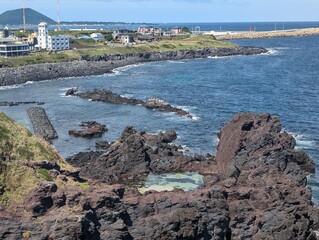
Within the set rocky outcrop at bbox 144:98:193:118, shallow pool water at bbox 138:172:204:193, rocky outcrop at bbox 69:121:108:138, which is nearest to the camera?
shallow pool water at bbox 138:172:204:193

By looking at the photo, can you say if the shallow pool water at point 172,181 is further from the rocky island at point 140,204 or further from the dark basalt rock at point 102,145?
the dark basalt rock at point 102,145

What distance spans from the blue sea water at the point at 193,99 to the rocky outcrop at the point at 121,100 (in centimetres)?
231

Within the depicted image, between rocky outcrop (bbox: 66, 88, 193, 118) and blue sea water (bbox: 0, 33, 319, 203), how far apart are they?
231cm

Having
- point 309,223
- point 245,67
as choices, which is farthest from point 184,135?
point 245,67

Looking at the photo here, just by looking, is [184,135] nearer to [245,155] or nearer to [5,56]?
[245,155]

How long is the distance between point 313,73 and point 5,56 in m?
104

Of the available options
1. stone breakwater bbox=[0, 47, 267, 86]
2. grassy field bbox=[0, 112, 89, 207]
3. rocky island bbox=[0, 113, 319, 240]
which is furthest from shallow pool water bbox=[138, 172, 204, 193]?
stone breakwater bbox=[0, 47, 267, 86]

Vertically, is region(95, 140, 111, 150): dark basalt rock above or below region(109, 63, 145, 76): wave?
above

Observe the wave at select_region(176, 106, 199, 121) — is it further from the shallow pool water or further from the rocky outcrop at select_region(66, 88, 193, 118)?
the shallow pool water

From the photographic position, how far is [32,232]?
94.3ft

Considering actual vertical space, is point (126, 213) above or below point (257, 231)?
above

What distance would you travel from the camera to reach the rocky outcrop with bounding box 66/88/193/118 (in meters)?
99.6

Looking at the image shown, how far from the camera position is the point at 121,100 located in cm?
10962

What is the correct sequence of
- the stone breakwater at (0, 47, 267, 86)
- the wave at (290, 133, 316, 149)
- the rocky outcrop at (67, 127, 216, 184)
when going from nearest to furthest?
1. the rocky outcrop at (67, 127, 216, 184)
2. the wave at (290, 133, 316, 149)
3. the stone breakwater at (0, 47, 267, 86)
